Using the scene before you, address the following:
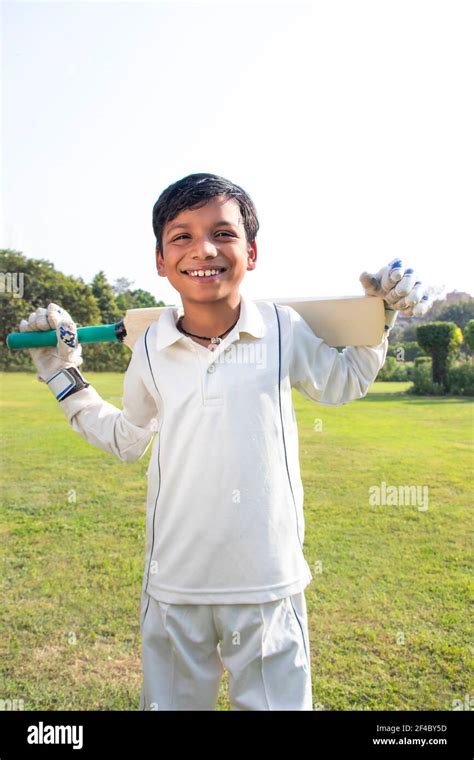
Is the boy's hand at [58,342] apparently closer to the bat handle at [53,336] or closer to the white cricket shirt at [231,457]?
the bat handle at [53,336]

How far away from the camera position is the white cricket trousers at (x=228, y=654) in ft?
4.75

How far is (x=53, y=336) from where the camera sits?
1.88 metres

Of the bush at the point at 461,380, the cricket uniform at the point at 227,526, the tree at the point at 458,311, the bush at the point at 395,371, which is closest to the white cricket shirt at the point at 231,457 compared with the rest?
the cricket uniform at the point at 227,526

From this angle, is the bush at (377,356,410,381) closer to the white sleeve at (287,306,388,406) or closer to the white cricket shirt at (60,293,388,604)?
the white sleeve at (287,306,388,406)

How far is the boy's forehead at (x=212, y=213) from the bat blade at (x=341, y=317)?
0.26 meters

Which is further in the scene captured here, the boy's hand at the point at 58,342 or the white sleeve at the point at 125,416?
the boy's hand at the point at 58,342

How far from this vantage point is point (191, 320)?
1654 millimetres

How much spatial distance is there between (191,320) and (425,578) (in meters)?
2.67

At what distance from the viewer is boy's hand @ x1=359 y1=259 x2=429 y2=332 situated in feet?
5.19

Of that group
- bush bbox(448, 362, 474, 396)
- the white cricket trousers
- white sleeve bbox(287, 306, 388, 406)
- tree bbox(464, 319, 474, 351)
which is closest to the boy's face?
white sleeve bbox(287, 306, 388, 406)

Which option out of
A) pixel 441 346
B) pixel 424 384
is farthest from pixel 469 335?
pixel 424 384

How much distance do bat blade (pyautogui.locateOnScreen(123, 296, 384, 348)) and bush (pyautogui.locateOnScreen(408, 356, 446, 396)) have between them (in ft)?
37.4
